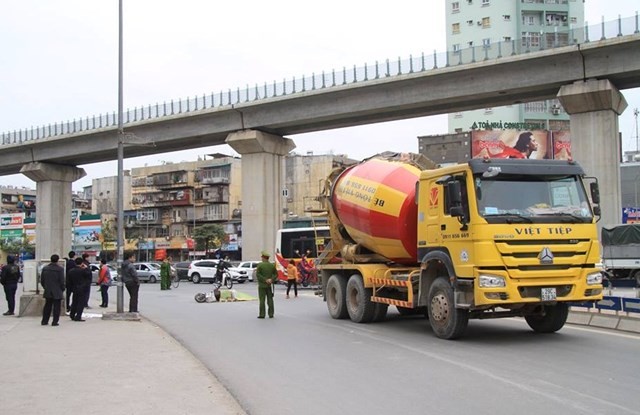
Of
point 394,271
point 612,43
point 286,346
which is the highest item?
point 612,43

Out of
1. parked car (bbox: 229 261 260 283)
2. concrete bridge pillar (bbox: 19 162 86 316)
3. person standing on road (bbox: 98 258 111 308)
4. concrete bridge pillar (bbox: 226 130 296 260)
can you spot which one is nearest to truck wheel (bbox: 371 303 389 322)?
person standing on road (bbox: 98 258 111 308)

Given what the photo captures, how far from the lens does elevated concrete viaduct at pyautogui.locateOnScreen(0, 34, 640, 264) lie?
34094 mm

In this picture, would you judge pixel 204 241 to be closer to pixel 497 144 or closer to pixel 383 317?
pixel 497 144

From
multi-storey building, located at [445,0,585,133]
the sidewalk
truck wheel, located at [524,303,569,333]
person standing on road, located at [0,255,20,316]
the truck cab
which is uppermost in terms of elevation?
multi-storey building, located at [445,0,585,133]

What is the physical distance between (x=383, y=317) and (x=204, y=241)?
72988mm

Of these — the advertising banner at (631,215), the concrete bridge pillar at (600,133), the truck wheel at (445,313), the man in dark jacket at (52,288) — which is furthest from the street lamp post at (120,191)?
the advertising banner at (631,215)

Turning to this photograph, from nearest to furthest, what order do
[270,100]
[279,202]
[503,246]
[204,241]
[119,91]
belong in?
[503,246], [119,91], [270,100], [279,202], [204,241]

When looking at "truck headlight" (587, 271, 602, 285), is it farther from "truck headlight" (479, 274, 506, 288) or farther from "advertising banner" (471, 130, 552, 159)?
"advertising banner" (471, 130, 552, 159)

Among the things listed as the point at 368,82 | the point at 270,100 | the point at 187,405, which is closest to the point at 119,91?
the point at 187,405

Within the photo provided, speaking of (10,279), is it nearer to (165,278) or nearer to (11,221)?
(165,278)

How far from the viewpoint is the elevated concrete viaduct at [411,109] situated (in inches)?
1342

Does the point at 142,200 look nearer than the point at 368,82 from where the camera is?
No

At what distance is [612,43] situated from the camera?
107 feet

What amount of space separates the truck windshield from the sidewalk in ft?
17.9
